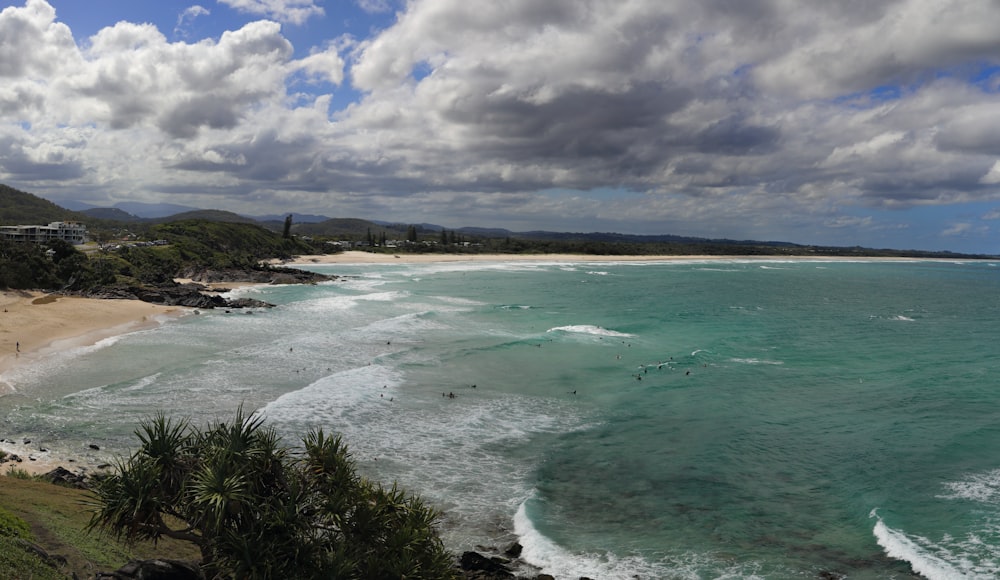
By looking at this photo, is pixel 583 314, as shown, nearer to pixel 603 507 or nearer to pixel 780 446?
pixel 780 446

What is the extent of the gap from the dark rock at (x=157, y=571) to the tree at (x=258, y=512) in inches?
18.3

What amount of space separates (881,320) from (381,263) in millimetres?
104675

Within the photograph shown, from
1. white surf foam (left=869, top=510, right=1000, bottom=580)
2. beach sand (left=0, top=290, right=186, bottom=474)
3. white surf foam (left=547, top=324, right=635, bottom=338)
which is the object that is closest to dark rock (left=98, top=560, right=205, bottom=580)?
white surf foam (left=869, top=510, right=1000, bottom=580)

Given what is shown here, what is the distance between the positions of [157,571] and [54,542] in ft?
10.8

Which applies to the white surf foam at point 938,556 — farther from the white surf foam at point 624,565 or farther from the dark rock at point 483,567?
the dark rock at point 483,567

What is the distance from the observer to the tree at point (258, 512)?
365 inches

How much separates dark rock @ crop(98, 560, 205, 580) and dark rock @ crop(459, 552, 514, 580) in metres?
5.93

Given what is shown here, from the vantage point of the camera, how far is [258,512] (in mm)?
9555

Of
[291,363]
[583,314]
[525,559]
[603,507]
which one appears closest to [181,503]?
[525,559]

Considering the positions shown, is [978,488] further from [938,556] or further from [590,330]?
[590,330]

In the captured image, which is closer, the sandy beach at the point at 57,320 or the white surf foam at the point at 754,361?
the sandy beach at the point at 57,320

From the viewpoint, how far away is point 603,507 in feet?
57.2

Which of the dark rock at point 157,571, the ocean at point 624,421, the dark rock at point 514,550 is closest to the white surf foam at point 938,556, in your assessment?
the ocean at point 624,421

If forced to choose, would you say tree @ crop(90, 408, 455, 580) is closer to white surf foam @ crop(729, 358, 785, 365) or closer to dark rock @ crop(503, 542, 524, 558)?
dark rock @ crop(503, 542, 524, 558)
